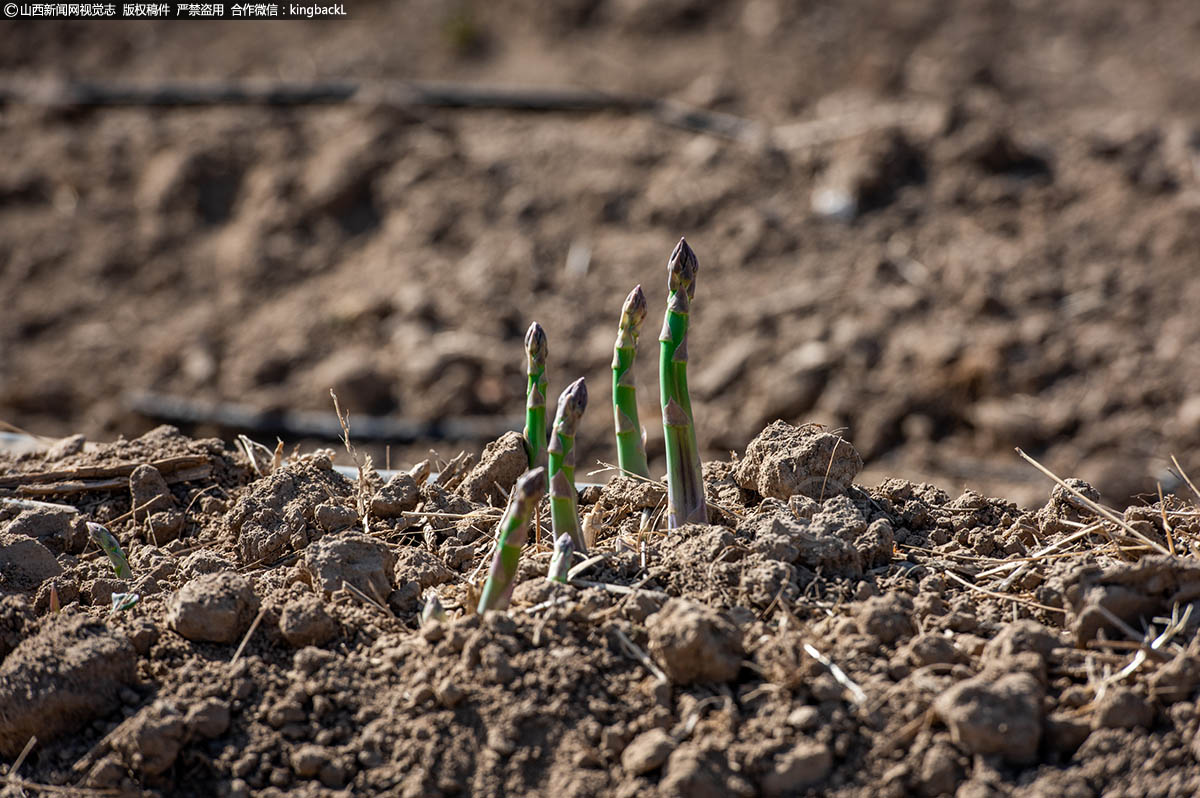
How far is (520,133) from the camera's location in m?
6.77

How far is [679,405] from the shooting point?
188 centimetres

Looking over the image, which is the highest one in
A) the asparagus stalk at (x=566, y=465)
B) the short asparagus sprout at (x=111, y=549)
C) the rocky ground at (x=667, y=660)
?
the asparagus stalk at (x=566, y=465)

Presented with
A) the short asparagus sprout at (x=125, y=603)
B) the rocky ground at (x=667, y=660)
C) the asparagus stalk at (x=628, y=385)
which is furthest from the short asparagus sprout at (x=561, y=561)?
the short asparagus sprout at (x=125, y=603)

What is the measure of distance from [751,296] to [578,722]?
4130 mm

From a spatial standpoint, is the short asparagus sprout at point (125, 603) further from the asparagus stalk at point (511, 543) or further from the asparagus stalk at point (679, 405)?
the asparagus stalk at point (679, 405)

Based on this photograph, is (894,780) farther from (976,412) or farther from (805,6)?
(805,6)

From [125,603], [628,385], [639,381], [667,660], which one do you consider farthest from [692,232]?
[667,660]

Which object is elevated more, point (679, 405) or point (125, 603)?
point (679, 405)

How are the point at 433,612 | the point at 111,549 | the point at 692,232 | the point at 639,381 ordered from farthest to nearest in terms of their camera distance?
the point at 692,232 < the point at 639,381 < the point at 111,549 < the point at 433,612

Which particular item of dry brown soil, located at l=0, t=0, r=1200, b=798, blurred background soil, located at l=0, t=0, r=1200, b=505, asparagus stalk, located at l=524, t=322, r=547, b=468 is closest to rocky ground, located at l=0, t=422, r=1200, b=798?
dry brown soil, located at l=0, t=0, r=1200, b=798

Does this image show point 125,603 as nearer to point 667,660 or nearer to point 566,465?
point 566,465

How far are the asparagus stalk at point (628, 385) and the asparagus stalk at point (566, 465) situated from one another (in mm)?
140

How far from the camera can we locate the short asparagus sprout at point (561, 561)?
1770 mm

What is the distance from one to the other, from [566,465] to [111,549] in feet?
2.91
